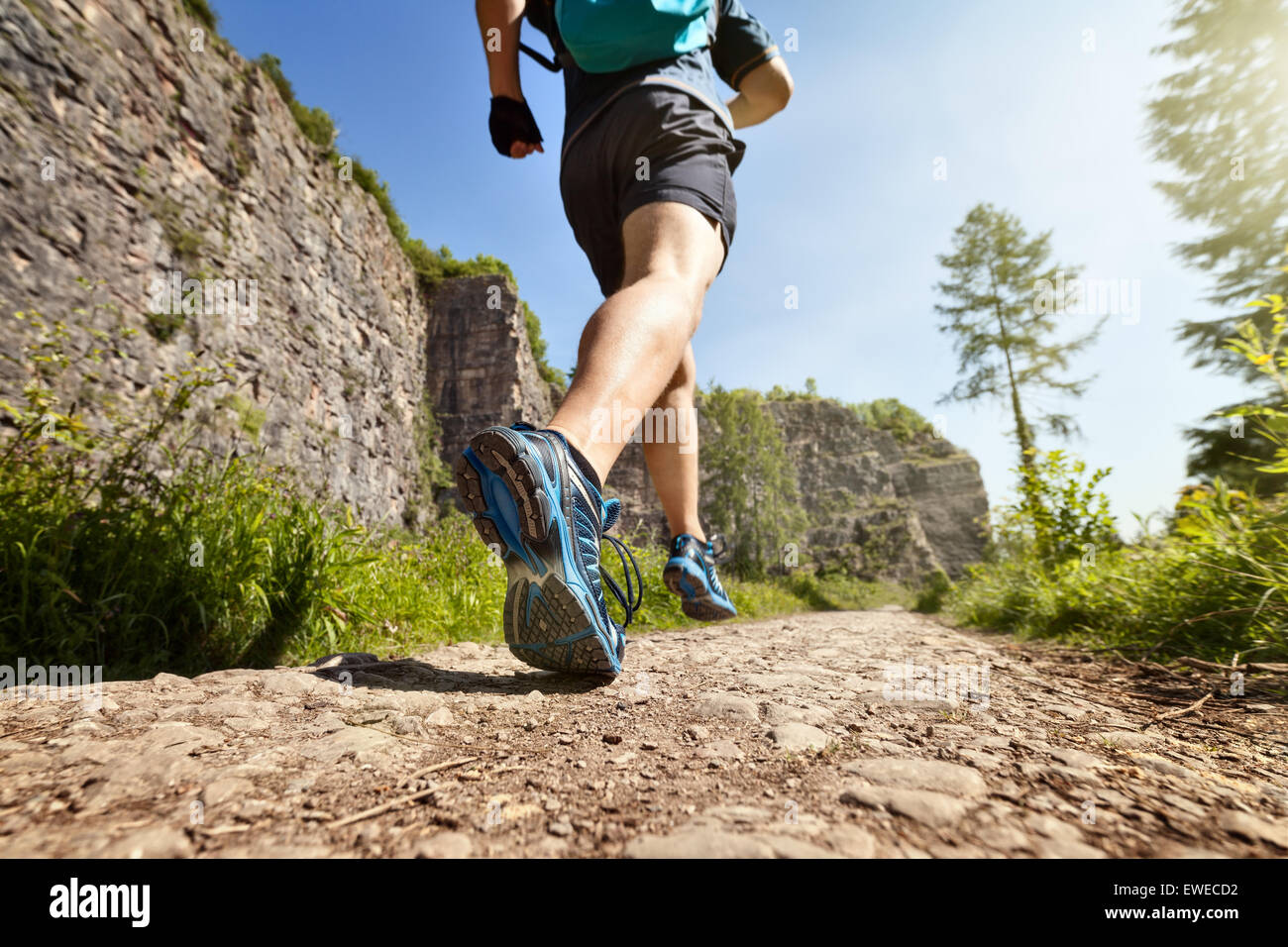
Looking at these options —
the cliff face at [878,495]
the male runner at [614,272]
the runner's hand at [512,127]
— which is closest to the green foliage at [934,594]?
the cliff face at [878,495]

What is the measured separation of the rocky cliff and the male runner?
6.27ft

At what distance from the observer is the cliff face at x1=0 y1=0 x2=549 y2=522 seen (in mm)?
3451

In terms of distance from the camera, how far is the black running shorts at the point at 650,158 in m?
1.47

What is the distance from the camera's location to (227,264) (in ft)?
17.5

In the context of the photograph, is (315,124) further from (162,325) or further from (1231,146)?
(1231,146)

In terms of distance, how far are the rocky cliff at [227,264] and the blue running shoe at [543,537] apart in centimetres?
201

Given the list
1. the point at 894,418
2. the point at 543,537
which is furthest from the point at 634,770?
the point at 894,418

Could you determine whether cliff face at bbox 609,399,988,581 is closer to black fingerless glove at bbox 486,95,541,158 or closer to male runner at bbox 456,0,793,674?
male runner at bbox 456,0,793,674

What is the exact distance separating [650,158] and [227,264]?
18.7ft

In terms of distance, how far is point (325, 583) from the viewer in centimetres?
212

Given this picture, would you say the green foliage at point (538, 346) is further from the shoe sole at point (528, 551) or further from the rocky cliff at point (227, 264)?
the shoe sole at point (528, 551)
